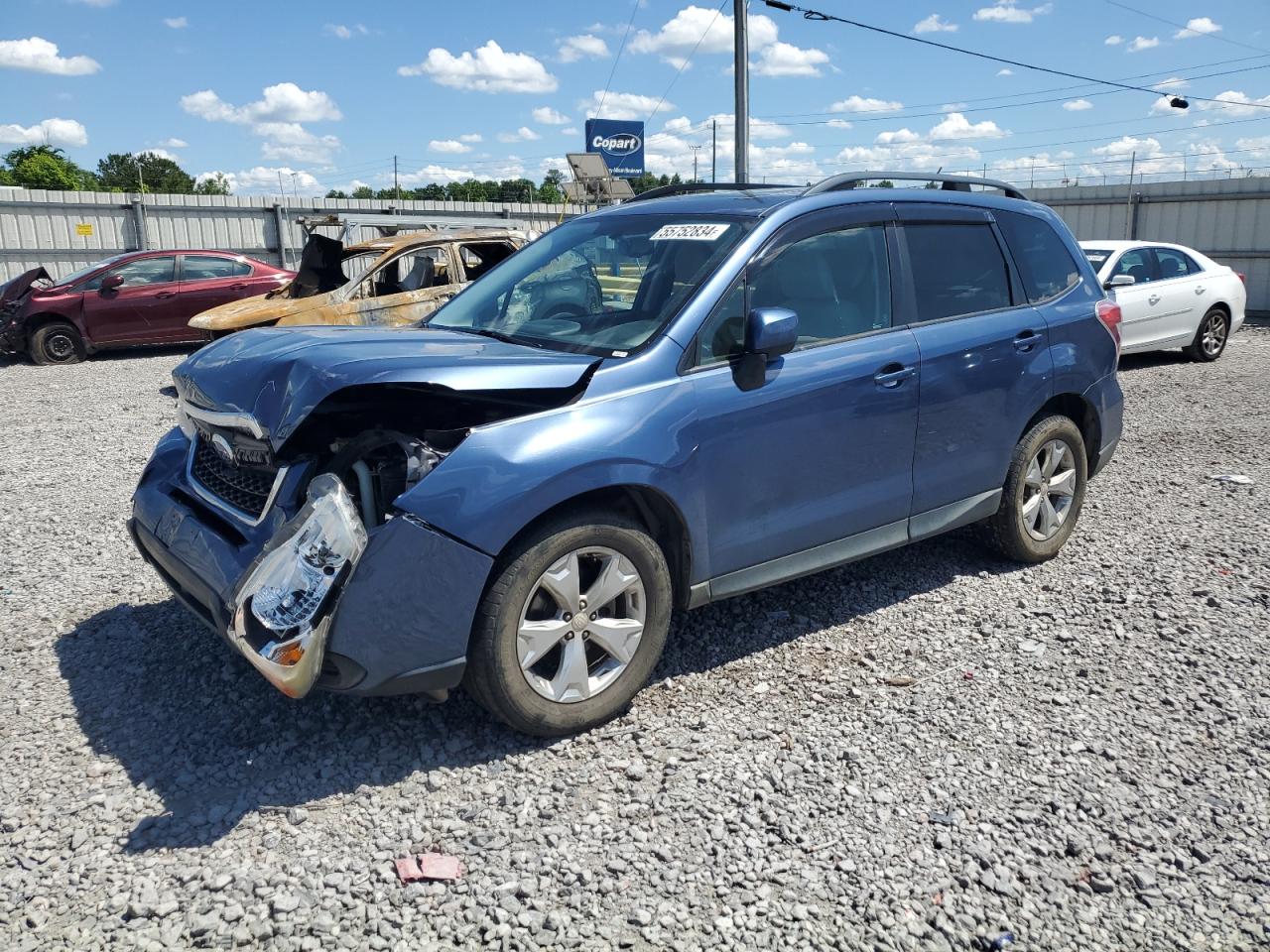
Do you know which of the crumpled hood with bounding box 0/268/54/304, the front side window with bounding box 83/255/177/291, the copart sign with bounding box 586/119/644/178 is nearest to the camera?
the crumpled hood with bounding box 0/268/54/304

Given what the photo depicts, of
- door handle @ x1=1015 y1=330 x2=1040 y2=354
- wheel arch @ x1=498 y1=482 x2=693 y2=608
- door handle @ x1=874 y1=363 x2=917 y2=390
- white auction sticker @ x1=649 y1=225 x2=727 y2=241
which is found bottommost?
wheel arch @ x1=498 y1=482 x2=693 y2=608

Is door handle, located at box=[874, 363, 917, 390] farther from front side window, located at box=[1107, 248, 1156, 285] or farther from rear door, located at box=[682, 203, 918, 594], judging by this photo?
front side window, located at box=[1107, 248, 1156, 285]

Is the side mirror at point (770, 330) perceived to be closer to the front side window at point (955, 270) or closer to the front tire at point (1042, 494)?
the front side window at point (955, 270)

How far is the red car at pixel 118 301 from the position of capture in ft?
46.9

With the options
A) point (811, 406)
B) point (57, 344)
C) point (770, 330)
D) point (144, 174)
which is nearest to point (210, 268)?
point (57, 344)

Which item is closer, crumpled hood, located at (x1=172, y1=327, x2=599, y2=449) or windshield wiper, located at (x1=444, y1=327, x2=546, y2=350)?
crumpled hood, located at (x1=172, y1=327, x2=599, y2=449)

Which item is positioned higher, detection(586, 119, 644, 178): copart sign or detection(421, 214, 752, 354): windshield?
detection(586, 119, 644, 178): copart sign

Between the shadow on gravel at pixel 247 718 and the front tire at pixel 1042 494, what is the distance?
0.75 metres

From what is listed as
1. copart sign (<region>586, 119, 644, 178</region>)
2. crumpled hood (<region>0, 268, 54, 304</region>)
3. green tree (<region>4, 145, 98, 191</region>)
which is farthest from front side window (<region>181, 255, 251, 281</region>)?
green tree (<region>4, 145, 98, 191</region>)

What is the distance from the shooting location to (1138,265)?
12055 millimetres

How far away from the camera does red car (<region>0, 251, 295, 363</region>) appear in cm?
1430

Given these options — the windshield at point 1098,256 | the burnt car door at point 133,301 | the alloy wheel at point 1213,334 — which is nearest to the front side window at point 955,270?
the windshield at point 1098,256

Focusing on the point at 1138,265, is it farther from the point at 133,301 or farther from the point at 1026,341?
→ the point at 133,301

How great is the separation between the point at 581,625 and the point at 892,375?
5.83ft
